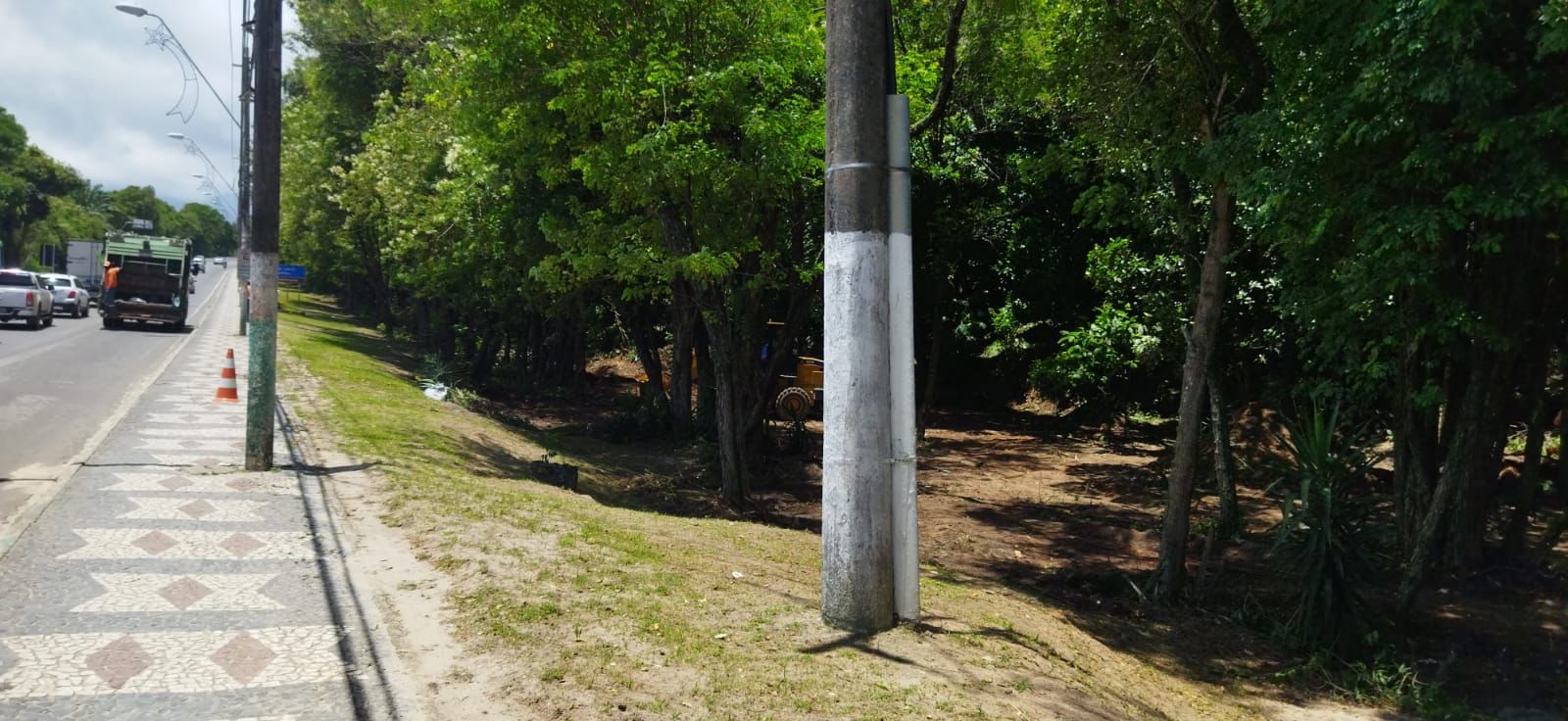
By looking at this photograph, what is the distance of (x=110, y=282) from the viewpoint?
31.0 meters

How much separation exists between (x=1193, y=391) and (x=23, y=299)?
32.9m

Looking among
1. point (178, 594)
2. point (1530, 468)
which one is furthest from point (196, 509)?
point (1530, 468)

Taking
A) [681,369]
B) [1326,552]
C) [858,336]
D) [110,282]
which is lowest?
[1326,552]

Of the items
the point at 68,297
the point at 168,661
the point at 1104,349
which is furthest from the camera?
the point at 68,297

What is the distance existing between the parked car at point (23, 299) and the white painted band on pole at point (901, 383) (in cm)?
3297

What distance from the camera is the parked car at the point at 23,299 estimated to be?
29.9 m

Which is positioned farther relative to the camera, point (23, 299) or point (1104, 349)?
point (23, 299)

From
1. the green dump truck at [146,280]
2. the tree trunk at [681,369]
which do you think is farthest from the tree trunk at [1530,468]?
the green dump truck at [146,280]

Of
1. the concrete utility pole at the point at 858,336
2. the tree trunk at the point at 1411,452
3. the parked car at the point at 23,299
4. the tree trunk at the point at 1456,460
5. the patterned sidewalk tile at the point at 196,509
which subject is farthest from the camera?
the parked car at the point at 23,299

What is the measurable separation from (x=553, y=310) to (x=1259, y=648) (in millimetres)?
16630

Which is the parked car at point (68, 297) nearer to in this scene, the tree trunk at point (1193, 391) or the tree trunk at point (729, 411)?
the tree trunk at point (729, 411)

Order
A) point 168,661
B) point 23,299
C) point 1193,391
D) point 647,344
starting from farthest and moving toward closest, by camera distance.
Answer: point 23,299 < point 647,344 < point 1193,391 < point 168,661

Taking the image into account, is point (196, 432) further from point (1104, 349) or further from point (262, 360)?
point (1104, 349)

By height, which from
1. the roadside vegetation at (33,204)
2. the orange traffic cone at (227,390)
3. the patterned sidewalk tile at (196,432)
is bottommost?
the patterned sidewalk tile at (196,432)
